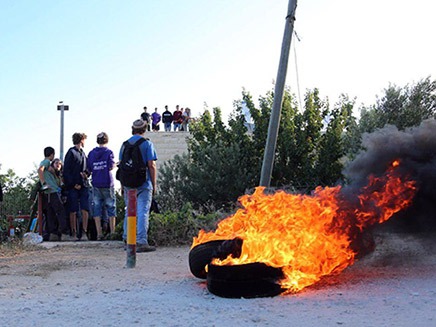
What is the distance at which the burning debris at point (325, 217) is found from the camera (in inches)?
190

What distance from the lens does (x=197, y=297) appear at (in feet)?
15.2

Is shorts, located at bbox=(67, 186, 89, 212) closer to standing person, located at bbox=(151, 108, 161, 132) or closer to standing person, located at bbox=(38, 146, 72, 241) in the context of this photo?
standing person, located at bbox=(38, 146, 72, 241)

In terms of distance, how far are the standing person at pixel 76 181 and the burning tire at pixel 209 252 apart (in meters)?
5.29

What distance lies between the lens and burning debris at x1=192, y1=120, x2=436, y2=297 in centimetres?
484

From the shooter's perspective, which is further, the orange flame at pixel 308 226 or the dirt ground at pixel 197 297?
the orange flame at pixel 308 226

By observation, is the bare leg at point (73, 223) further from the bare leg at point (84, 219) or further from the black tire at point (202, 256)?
the black tire at point (202, 256)

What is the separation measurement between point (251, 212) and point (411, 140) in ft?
7.30

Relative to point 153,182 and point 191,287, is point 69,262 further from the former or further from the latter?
point 191,287

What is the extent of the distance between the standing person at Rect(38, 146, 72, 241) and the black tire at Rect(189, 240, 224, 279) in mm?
5256

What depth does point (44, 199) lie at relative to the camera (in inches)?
396

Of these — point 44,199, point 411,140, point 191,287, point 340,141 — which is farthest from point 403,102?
point 191,287

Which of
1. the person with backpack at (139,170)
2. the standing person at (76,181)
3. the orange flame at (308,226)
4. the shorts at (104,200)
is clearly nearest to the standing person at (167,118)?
the standing person at (76,181)

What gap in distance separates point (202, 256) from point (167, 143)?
2011 centimetres

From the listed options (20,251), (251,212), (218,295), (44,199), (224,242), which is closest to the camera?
(218,295)
